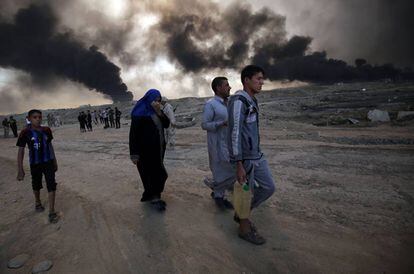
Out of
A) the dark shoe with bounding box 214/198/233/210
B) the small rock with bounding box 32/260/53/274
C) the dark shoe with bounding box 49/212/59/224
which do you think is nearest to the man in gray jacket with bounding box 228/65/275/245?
the dark shoe with bounding box 214/198/233/210

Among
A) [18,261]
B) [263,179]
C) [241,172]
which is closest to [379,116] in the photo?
[263,179]

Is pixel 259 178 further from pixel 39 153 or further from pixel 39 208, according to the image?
pixel 39 208

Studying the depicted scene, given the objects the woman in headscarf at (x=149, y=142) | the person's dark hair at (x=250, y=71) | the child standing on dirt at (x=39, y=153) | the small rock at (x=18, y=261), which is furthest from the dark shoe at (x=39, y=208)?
the person's dark hair at (x=250, y=71)

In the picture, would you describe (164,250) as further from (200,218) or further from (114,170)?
(114,170)

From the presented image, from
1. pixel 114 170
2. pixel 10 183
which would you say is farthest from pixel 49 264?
pixel 10 183

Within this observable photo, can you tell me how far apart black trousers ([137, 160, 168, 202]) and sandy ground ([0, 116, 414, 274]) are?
0.27 m

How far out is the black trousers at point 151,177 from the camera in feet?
15.0

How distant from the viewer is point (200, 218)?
13.8 feet

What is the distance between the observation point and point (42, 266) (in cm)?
330

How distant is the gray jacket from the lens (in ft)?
10.5

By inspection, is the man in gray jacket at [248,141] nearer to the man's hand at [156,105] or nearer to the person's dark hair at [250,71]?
the person's dark hair at [250,71]

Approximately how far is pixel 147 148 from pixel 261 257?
2.30m

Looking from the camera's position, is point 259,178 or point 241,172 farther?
point 259,178

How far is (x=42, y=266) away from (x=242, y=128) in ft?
8.80
